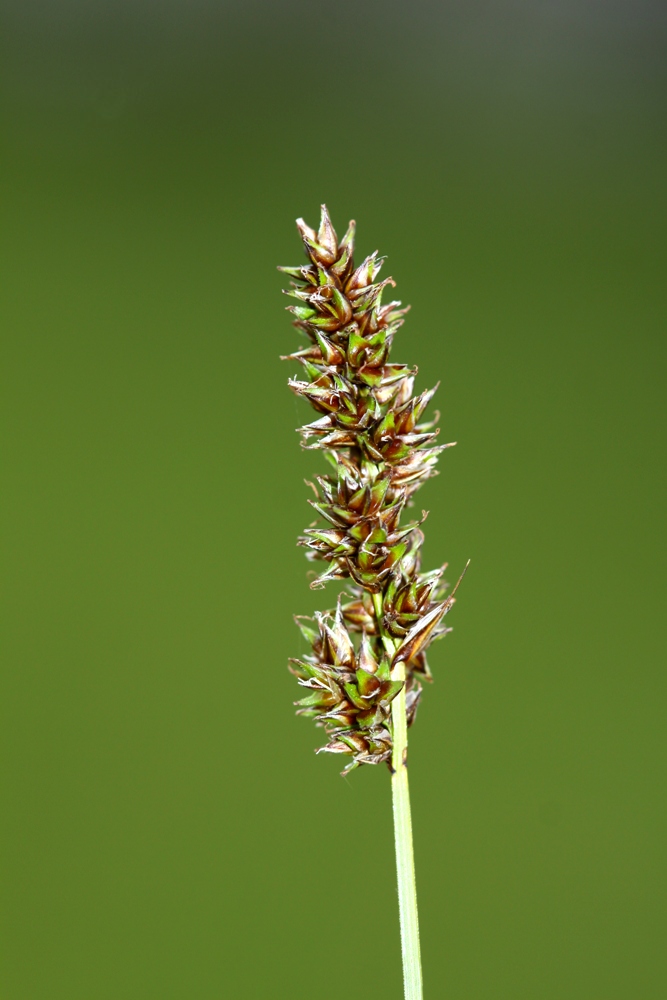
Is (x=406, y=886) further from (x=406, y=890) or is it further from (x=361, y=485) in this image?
(x=361, y=485)

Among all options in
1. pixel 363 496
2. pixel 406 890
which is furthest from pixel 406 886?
pixel 363 496

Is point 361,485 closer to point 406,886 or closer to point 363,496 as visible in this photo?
point 363,496

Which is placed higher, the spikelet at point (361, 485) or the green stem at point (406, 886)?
the spikelet at point (361, 485)

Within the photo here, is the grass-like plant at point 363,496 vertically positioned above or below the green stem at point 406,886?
above

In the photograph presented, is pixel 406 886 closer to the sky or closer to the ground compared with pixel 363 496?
closer to the ground

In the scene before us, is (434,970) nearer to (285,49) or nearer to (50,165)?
(50,165)

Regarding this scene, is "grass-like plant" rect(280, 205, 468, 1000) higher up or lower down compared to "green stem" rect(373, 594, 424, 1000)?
higher up

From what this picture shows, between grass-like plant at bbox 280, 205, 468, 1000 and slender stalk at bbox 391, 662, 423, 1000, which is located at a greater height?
grass-like plant at bbox 280, 205, 468, 1000
